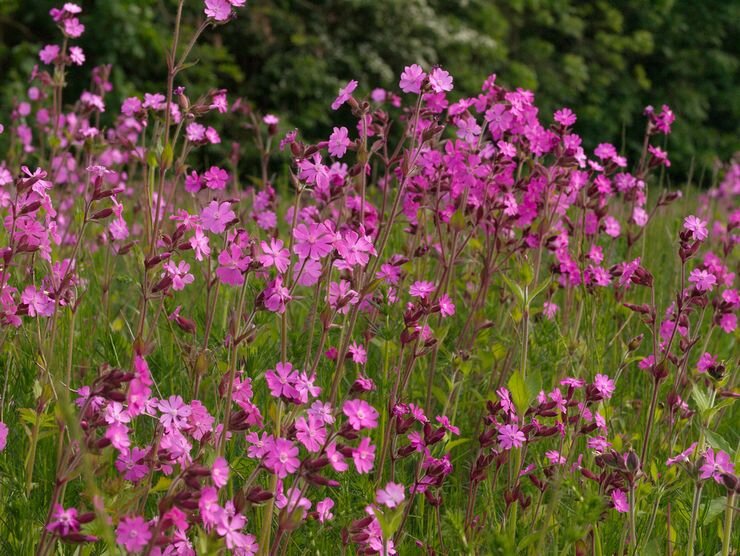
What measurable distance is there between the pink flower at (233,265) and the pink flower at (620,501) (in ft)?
2.36

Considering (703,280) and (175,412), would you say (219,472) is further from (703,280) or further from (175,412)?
(703,280)

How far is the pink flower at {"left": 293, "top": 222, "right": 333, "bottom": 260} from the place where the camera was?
1391 mm

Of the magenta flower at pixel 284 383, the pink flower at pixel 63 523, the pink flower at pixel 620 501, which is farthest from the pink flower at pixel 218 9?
the pink flower at pixel 620 501

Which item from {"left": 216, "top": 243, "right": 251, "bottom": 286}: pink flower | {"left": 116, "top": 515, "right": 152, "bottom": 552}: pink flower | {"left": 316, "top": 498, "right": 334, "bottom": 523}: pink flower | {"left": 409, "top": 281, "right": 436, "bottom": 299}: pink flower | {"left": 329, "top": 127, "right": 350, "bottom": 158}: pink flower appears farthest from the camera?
{"left": 409, "top": 281, "right": 436, "bottom": 299}: pink flower

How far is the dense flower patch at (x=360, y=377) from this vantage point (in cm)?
127

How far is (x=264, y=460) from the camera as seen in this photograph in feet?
4.07

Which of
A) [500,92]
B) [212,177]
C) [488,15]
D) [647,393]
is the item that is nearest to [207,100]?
[212,177]

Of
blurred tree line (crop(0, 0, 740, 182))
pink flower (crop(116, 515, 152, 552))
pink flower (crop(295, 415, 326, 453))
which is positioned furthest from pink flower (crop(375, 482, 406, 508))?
blurred tree line (crop(0, 0, 740, 182))

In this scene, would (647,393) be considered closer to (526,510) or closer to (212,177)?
(526,510)

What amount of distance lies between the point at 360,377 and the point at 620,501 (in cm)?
48

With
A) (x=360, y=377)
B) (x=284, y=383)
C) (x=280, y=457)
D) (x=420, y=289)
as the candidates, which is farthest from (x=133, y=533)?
(x=420, y=289)

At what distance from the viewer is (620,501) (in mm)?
1558

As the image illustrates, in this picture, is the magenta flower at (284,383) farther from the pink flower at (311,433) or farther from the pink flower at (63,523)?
the pink flower at (63,523)

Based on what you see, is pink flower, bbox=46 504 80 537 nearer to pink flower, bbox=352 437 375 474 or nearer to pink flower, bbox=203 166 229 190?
pink flower, bbox=352 437 375 474
